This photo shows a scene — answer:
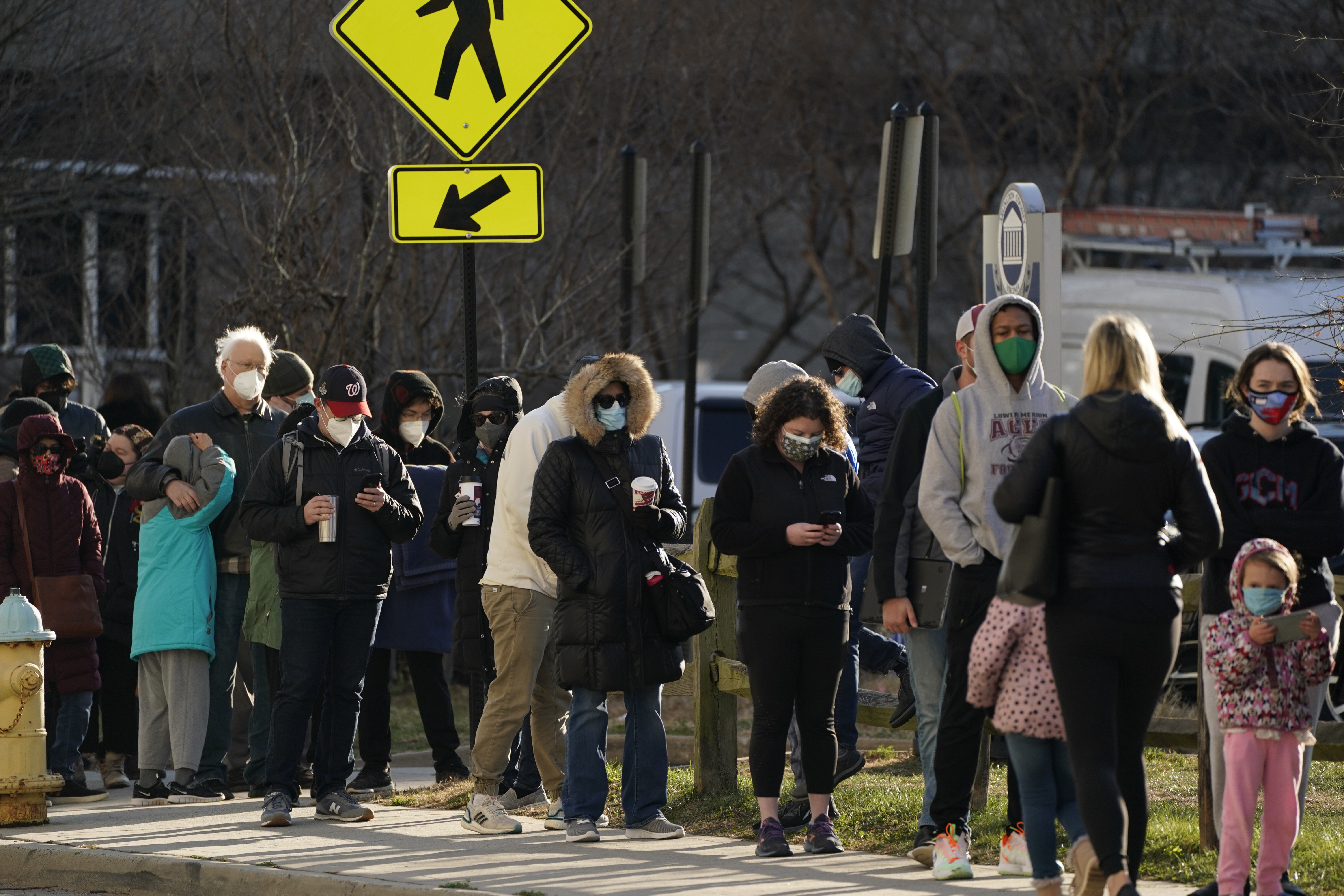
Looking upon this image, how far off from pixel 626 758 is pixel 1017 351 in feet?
8.06

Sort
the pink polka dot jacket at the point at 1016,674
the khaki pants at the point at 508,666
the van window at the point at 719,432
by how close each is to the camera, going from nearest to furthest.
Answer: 1. the pink polka dot jacket at the point at 1016,674
2. the khaki pants at the point at 508,666
3. the van window at the point at 719,432

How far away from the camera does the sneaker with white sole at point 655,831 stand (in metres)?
7.89

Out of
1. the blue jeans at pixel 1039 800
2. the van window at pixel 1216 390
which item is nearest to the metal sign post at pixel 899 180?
the blue jeans at pixel 1039 800

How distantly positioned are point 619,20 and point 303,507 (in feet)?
29.6

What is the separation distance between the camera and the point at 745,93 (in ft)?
60.8

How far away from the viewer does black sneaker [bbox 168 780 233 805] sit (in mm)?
9031

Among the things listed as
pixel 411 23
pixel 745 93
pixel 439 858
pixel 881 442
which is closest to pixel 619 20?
pixel 745 93

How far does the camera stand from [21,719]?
859 cm

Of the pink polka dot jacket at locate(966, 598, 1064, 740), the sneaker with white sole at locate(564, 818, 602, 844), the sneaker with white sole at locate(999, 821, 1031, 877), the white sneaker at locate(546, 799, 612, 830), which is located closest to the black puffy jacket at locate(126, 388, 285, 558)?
the white sneaker at locate(546, 799, 612, 830)

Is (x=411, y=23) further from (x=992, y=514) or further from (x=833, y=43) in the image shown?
(x=833, y=43)

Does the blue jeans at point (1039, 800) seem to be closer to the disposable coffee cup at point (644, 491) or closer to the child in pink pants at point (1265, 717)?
the child in pink pants at point (1265, 717)

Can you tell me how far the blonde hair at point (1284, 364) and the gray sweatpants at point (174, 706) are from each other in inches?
191

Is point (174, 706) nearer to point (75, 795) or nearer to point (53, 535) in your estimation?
point (75, 795)

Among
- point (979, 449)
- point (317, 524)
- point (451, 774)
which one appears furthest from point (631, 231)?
point (979, 449)
